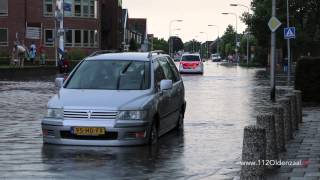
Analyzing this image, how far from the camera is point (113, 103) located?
11.3 metres

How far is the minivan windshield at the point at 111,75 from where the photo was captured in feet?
40.5

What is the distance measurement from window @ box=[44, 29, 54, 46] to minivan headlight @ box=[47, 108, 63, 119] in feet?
208

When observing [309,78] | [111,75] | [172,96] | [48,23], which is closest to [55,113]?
[111,75]

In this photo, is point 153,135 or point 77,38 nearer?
point 153,135

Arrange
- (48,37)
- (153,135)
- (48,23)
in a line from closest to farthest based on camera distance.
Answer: (153,135)
(48,23)
(48,37)

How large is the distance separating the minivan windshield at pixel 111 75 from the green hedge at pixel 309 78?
1024cm

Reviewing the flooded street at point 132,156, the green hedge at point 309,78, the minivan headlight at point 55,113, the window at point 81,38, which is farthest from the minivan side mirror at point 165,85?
the window at point 81,38

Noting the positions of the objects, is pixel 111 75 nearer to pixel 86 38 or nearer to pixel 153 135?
pixel 153 135

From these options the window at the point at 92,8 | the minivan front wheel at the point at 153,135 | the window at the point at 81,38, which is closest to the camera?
the minivan front wheel at the point at 153,135

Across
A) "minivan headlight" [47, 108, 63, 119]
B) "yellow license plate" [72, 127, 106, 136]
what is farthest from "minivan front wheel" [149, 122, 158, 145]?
"minivan headlight" [47, 108, 63, 119]

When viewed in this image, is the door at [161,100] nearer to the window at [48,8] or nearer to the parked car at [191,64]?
the parked car at [191,64]

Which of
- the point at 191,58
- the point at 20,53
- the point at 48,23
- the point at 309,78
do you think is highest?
the point at 48,23

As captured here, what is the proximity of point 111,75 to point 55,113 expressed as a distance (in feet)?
5.26

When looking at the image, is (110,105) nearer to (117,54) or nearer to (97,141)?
(97,141)
